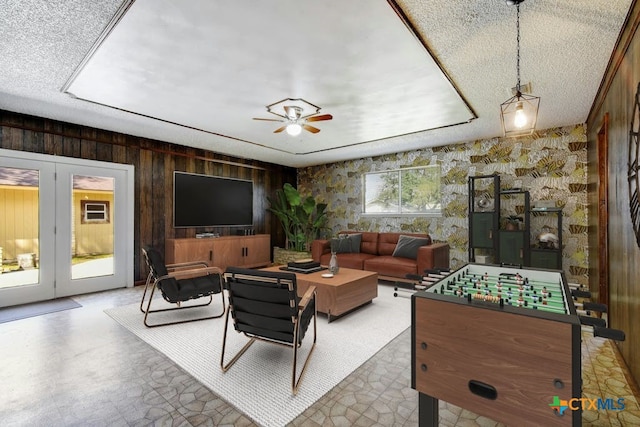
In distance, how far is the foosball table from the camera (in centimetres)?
110

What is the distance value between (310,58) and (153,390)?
8.87 feet

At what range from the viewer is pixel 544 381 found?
113 cm

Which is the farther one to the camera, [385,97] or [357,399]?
[385,97]

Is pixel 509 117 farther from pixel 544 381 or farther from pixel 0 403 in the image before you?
pixel 0 403

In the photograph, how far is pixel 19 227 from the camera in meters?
3.81

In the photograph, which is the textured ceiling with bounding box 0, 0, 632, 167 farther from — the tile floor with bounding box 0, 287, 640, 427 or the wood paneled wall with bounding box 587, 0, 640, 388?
the tile floor with bounding box 0, 287, 640, 427

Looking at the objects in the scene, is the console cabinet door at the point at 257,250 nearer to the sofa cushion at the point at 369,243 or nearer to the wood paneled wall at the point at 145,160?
the wood paneled wall at the point at 145,160

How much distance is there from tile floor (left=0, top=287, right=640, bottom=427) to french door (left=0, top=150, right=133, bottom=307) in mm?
1393

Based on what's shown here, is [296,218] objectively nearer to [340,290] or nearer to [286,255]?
[286,255]

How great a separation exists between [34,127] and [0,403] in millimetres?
3571

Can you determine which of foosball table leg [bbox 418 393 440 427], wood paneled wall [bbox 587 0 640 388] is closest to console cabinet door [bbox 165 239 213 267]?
foosball table leg [bbox 418 393 440 427]

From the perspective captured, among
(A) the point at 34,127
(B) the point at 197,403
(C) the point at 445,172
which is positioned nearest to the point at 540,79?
(C) the point at 445,172

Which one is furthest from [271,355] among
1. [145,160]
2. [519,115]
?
A: [145,160]

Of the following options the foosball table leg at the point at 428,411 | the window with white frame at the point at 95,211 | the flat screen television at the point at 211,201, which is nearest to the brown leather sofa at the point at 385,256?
the flat screen television at the point at 211,201
